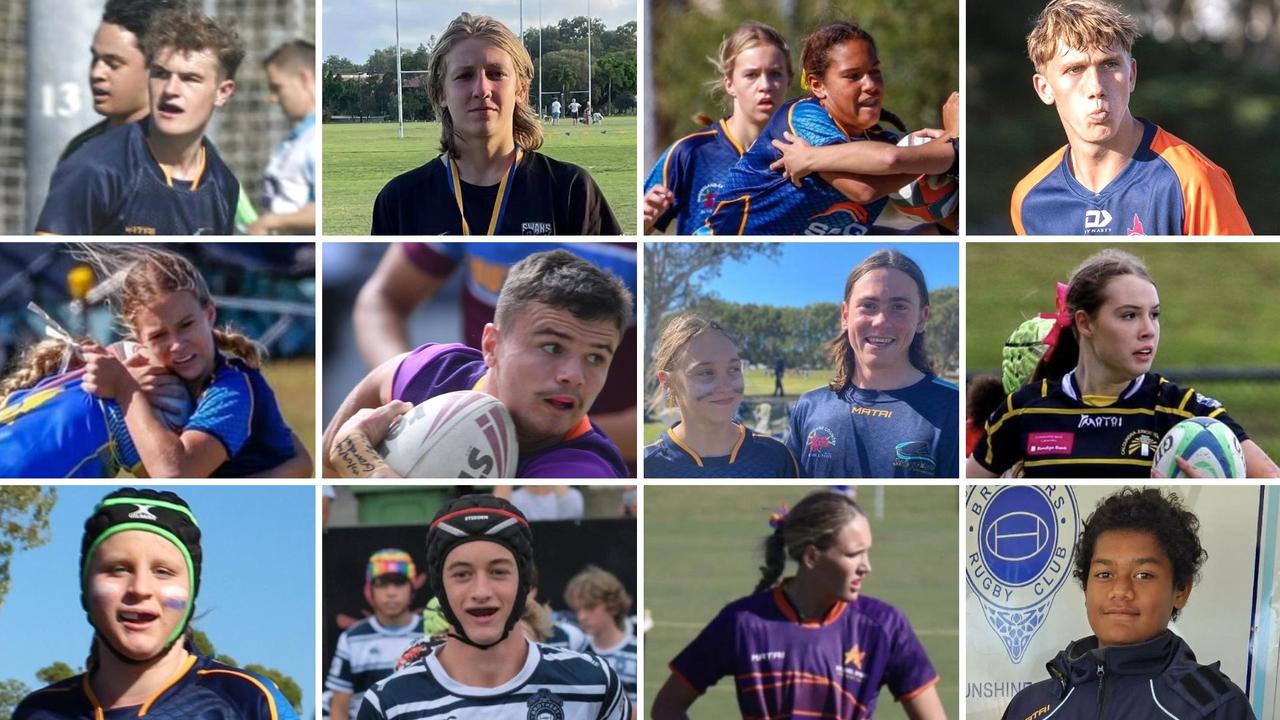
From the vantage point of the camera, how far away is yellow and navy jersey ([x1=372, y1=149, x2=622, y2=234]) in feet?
14.9

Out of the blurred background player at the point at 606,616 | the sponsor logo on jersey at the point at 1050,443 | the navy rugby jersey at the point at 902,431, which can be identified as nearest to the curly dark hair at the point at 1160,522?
the sponsor logo on jersey at the point at 1050,443

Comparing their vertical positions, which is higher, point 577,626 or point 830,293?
point 830,293

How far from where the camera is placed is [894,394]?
454 centimetres

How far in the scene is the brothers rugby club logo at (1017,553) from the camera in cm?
455

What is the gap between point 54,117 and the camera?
14.8 ft

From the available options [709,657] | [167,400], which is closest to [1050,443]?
[709,657]

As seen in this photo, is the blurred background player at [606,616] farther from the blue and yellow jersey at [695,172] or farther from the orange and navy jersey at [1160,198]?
the orange and navy jersey at [1160,198]

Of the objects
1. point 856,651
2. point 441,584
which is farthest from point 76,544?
point 856,651

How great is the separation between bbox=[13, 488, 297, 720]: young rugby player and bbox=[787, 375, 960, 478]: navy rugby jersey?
5.35 feet

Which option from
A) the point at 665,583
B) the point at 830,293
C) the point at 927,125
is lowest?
the point at 665,583

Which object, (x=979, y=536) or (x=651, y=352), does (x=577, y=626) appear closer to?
(x=651, y=352)

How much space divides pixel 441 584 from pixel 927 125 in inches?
67.2

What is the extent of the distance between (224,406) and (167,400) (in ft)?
0.47

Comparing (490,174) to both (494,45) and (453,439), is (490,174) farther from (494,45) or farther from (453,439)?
(453,439)
